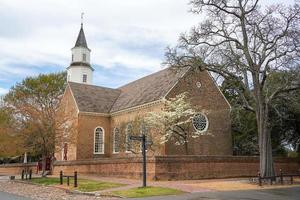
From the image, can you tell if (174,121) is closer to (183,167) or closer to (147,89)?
(183,167)

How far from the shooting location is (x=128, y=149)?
3762cm

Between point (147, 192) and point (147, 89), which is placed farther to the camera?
point (147, 89)

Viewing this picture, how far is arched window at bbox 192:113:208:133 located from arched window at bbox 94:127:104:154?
42.7ft

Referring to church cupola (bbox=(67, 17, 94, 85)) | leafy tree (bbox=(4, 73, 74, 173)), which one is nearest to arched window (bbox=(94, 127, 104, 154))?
leafy tree (bbox=(4, 73, 74, 173))

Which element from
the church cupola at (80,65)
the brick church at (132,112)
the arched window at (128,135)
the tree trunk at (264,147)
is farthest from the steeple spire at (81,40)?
the tree trunk at (264,147)

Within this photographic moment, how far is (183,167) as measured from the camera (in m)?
28.8

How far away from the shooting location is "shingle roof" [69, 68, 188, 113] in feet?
135

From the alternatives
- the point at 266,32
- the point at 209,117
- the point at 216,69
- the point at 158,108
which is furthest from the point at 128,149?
the point at 266,32

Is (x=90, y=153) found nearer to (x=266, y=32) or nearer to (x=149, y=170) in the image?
(x=149, y=170)

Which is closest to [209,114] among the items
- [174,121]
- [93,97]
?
[174,121]

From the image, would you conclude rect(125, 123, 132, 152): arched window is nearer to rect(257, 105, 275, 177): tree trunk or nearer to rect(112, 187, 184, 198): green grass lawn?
rect(257, 105, 275, 177): tree trunk

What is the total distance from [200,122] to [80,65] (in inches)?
1013

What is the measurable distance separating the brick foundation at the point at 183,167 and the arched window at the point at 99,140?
9.02 metres

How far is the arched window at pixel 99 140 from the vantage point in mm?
46594
